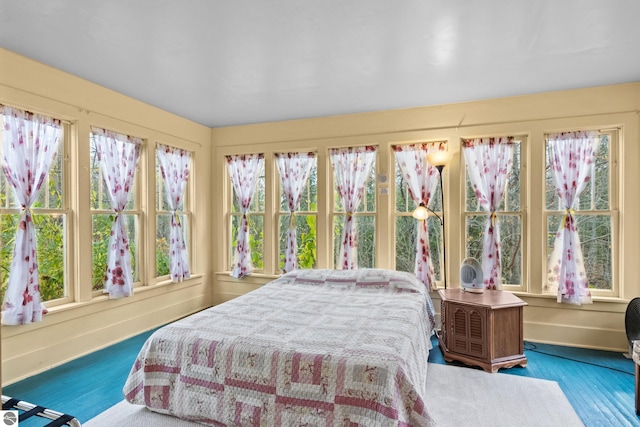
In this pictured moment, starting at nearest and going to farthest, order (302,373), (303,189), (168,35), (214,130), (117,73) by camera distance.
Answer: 1. (302,373)
2. (168,35)
3. (117,73)
4. (303,189)
5. (214,130)

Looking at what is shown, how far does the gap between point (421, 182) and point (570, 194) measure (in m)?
Answer: 1.50

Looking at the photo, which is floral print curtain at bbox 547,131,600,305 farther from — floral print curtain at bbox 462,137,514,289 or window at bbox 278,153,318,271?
window at bbox 278,153,318,271

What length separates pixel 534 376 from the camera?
3148 millimetres

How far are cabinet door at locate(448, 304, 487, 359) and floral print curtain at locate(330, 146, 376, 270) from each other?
1.43m

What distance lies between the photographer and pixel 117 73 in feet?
11.2

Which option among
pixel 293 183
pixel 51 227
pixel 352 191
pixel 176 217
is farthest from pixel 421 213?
pixel 51 227

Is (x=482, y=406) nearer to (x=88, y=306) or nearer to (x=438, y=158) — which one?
(x=438, y=158)

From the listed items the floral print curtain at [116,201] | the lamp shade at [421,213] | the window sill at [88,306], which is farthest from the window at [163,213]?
the lamp shade at [421,213]

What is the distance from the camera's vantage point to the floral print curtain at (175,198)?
15.0 feet

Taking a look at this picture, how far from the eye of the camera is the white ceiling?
2.42 metres

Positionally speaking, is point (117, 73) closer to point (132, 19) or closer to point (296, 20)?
point (132, 19)

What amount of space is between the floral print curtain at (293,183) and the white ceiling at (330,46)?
3.19 feet

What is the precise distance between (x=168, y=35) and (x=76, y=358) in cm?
302

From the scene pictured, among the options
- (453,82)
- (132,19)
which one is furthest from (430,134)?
(132,19)
